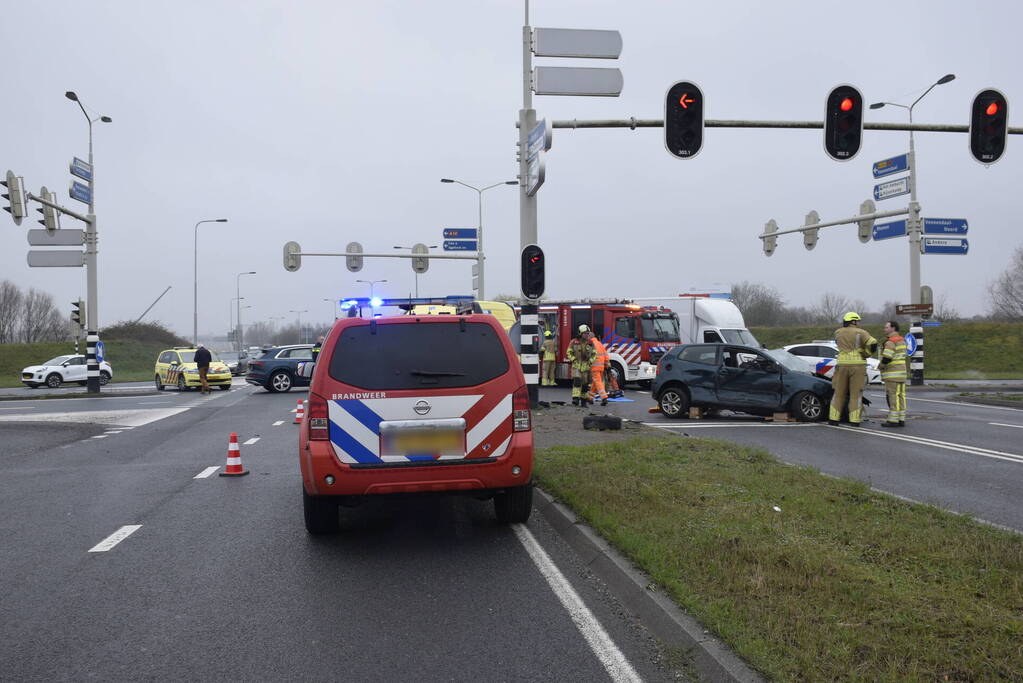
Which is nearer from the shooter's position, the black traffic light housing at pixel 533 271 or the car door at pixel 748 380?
the black traffic light housing at pixel 533 271

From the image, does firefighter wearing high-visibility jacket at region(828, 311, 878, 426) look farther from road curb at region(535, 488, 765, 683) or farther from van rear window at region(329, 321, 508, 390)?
van rear window at region(329, 321, 508, 390)

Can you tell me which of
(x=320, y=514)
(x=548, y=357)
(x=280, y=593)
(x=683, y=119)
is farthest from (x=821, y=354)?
(x=280, y=593)

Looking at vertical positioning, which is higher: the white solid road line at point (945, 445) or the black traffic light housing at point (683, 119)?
the black traffic light housing at point (683, 119)

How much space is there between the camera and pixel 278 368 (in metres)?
29.3

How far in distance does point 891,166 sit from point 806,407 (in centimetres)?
1441

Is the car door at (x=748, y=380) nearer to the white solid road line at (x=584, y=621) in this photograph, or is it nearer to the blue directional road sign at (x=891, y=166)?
the white solid road line at (x=584, y=621)

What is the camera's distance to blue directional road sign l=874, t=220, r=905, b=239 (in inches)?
1093

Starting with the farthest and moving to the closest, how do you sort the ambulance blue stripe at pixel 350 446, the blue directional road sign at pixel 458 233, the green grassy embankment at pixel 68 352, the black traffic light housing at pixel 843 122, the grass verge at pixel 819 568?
1. the green grassy embankment at pixel 68 352
2. the blue directional road sign at pixel 458 233
3. the black traffic light housing at pixel 843 122
4. the ambulance blue stripe at pixel 350 446
5. the grass verge at pixel 819 568

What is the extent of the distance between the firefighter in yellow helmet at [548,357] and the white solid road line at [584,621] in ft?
68.1

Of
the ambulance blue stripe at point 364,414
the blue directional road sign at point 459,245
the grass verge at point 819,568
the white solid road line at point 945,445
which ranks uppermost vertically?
the blue directional road sign at point 459,245

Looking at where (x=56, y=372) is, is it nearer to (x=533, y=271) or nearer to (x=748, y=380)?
(x=533, y=271)

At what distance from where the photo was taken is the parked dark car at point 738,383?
15891mm

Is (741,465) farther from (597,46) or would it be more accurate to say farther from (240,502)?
(597,46)

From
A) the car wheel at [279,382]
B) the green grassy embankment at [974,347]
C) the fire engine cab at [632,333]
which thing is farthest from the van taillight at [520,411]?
the green grassy embankment at [974,347]
